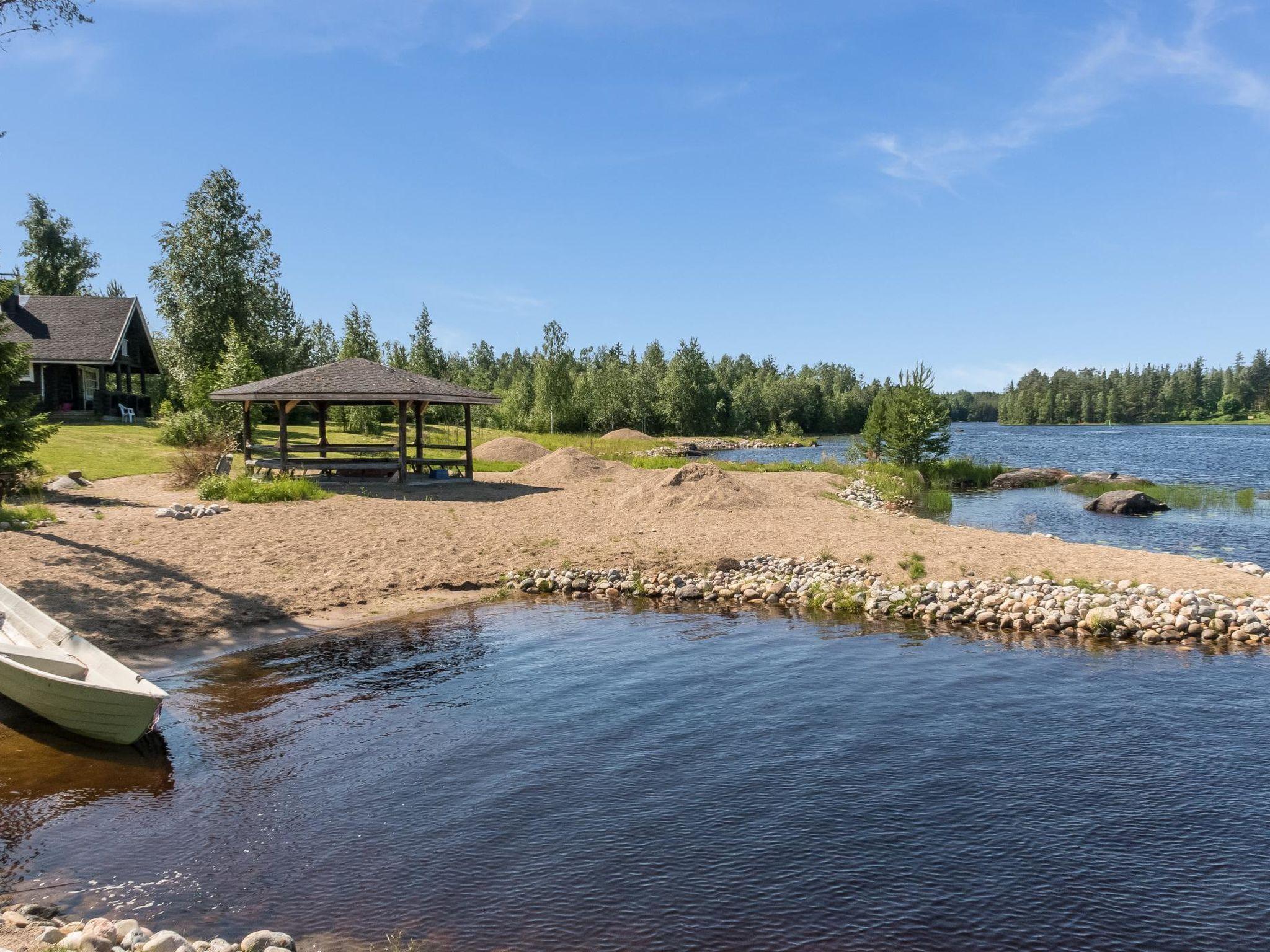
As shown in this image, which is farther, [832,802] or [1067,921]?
[832,802]

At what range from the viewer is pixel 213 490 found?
21.1 meters

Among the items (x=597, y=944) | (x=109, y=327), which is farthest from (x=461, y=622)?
(x=109, y=327)

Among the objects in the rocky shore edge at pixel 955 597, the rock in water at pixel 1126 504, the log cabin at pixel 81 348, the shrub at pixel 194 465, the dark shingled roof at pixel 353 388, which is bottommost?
the rocky shore edge at pixel 955 597

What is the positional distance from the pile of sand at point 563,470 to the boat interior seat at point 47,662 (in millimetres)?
19732

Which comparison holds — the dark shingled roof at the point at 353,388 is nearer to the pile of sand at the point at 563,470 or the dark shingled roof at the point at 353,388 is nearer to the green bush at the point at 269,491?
the green bush at the point at 269,491

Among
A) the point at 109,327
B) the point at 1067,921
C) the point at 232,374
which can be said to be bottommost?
the point at 1067,921

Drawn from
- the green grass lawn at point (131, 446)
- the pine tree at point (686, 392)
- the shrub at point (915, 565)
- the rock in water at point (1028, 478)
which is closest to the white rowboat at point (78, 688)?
the shrub at point (915, 565)

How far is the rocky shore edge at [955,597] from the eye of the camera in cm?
1268

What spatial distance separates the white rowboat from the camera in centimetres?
788

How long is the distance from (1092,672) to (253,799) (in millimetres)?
10198

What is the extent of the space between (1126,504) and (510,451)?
25.1m

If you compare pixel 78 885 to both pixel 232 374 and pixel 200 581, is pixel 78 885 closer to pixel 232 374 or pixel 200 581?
pixel 200 581

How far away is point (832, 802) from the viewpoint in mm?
7359

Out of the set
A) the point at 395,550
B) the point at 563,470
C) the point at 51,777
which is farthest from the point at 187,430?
the point at 51,777
